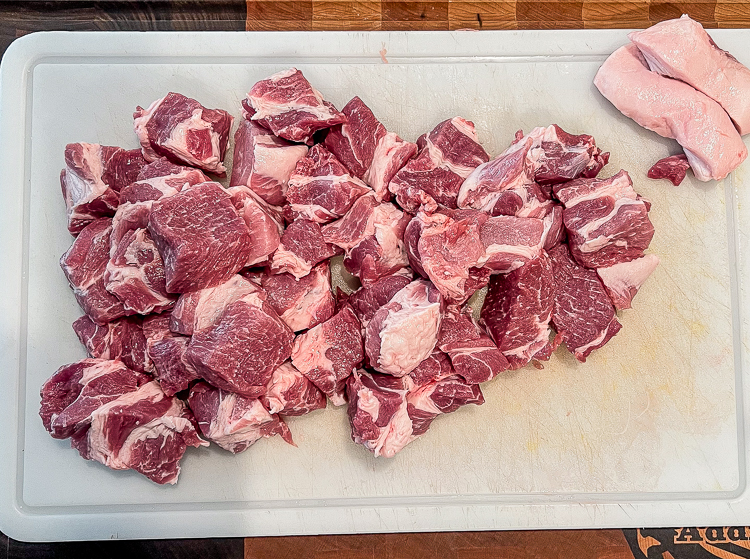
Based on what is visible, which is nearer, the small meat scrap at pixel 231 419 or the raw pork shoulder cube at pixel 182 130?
the small meat scrap at pixel 231 419

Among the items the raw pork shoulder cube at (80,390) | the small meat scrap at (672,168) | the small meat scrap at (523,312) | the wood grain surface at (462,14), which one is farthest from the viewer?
the wood grain surface at (462,14)

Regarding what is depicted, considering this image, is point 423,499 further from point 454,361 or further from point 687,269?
point 687,269

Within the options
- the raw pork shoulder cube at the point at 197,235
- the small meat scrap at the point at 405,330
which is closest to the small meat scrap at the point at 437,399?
the small meat scrap at the point at 405,330

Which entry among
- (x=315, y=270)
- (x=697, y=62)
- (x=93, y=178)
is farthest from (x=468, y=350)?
(x=93, y=178)

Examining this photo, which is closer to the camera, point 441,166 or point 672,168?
point 441,166

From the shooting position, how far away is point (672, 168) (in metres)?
3.85

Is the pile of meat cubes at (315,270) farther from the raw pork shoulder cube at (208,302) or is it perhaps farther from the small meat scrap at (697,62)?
the small meat scrap at (697,62)

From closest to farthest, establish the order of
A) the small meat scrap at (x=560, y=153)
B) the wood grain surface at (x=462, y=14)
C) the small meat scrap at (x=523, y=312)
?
the small meat scrap at (x=523, y=312) < the small meat scrap at (x=560, y=153) < the wood grain surface at (x=462, y=14)

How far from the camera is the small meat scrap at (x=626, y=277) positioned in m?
3.71

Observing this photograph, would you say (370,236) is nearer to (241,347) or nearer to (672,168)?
(241,347)

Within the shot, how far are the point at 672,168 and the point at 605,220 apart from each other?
680mm

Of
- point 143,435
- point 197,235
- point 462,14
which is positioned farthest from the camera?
point 462,14

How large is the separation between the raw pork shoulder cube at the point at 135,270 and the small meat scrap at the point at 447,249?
1573 millimetres

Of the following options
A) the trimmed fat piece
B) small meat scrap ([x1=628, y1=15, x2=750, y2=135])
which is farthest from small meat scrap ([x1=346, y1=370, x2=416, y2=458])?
small meat scrap ([x1=628, y1=15, x2=750, y2=135])
